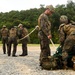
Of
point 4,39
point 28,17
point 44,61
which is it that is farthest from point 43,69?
point 28,17

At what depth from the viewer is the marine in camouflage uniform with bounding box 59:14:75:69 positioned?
11.8 m

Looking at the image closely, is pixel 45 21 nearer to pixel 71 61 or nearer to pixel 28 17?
pixel 71 61

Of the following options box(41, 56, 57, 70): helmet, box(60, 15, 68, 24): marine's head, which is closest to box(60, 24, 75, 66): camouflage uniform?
box(60, 15, 68, 24): marine's head

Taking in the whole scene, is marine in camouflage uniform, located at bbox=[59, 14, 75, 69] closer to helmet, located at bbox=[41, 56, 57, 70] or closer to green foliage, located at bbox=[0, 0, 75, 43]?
helmet, located at bbox=[41, 56, 57, 70]

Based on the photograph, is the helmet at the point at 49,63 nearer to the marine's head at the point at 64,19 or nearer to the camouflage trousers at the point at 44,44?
the camouflage trousers at the point at 44,44

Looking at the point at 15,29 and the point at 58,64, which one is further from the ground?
the point at 15,29

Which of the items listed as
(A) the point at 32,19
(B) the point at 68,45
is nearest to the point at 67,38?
(B) the point at 68,45

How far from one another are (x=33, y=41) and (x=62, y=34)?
A: 3529 centimetres

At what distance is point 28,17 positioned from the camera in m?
64.1

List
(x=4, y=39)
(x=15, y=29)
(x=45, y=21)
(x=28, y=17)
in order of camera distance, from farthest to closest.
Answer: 1. (x=28, y=17)
2. (x=4, y=39)
3. (x=15, y=29)
4. (x=45, y=21)

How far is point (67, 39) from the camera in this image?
11.8 meters

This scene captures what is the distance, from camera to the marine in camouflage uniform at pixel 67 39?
11.8m

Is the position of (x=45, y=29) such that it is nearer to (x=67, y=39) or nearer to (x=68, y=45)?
(x=67, y=39)

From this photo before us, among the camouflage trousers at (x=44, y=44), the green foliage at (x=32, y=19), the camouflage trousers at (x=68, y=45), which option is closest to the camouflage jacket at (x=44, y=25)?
the camouflage trousers at (x=44, y=44)
